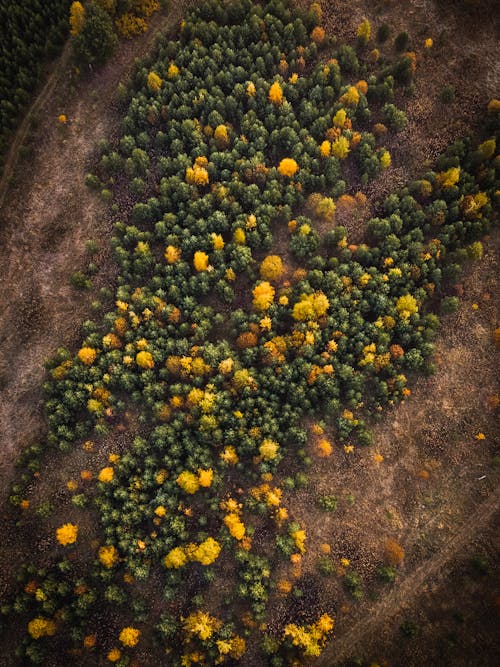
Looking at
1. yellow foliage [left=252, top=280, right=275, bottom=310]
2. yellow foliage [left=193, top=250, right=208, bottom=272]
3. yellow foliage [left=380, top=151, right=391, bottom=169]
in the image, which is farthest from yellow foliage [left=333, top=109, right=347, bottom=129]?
yellow foliage [left=193, top=250, right=208, bottom=272]

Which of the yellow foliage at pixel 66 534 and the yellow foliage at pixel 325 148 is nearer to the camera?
the yellow foliage at pixel 66 534

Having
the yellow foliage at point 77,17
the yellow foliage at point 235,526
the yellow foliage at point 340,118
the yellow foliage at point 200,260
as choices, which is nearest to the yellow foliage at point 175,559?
the yellow foliage at point 235,526

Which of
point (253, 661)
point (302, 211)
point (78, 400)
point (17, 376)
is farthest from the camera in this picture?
point (302, 211)

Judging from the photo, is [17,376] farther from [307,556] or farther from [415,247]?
[415,247]

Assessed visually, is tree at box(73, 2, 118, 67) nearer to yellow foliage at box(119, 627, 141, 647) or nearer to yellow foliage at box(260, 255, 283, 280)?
yellow foliage at box(260, 255, 283, 280)

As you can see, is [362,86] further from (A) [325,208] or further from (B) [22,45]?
(B) [22,45]

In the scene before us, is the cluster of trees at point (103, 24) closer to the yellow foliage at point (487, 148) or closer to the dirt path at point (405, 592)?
the yellow foliage at point (487, 148)

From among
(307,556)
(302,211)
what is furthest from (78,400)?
(302,211)
